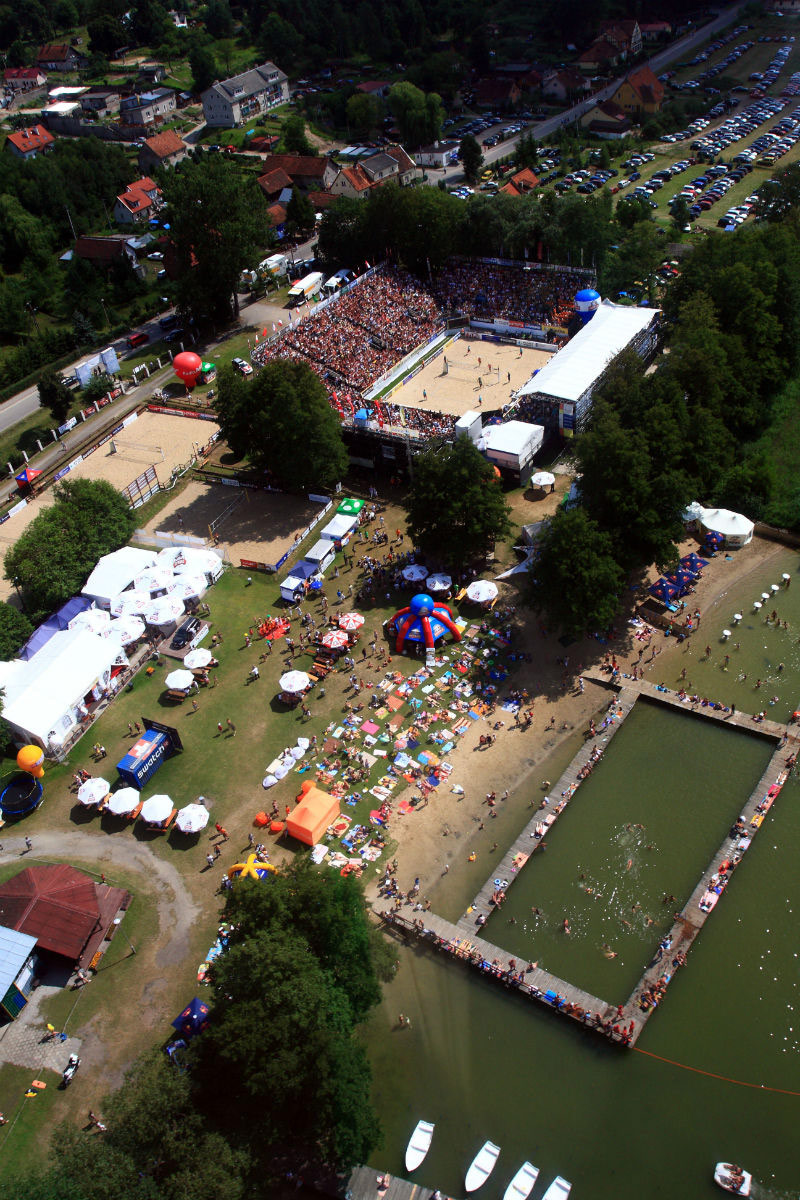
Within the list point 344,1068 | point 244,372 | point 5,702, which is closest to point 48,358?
point 244,372

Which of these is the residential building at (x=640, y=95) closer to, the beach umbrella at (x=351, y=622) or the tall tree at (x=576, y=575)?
the tall tree at (x=576, y=575)

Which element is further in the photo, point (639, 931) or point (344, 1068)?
point (639, 931)

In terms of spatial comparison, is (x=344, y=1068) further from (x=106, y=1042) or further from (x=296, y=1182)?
(x=106, y=1042)

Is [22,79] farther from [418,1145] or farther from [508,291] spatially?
[418,1145]

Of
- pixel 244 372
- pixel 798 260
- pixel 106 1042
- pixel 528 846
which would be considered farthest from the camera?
pixel 244 372

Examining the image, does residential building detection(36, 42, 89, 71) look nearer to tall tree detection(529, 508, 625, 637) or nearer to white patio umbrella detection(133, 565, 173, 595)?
white patio umbrella detection(133, 565, 173, 595)

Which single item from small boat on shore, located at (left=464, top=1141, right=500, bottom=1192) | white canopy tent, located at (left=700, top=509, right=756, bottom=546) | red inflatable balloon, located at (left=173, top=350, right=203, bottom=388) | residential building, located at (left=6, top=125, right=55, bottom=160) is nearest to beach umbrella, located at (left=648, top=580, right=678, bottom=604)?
white canopy tent, located at (left=700, top=509, right=756, bottom=546)
